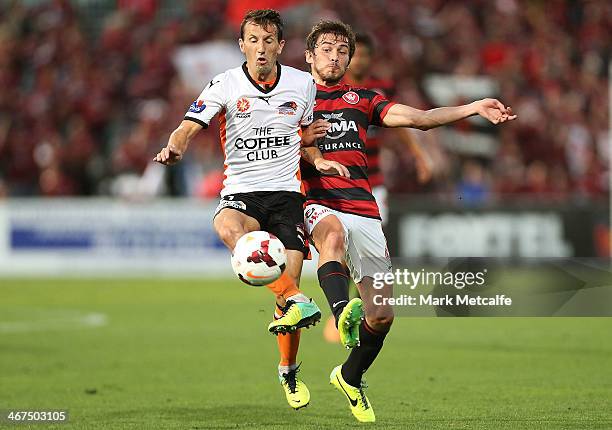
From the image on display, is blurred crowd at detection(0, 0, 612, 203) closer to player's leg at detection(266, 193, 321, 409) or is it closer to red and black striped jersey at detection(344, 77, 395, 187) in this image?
red and black striped jersey at detection(344, 77, 395, 187)

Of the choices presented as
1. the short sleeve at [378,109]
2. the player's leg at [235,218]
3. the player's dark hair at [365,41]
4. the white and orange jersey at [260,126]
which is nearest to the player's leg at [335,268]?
the white and orange jersey at [260,126]

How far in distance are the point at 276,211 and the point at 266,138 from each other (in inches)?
19.5

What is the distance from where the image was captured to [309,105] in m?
8.09

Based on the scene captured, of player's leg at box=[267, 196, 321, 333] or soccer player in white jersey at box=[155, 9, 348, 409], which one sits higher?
soccer player in white jersey at box=[155, 9, 348, 409]

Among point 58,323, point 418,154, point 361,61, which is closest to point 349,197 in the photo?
A: point 361,61

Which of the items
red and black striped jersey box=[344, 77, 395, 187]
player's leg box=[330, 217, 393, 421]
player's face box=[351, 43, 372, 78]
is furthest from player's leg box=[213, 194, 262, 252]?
red and black striped jersey box=[344, 77, 395, 187]

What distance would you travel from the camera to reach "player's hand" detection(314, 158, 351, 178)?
778 centimetres

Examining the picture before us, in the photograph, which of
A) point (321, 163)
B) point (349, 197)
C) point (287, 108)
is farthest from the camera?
point (349, 197)

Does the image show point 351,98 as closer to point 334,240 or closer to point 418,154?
point 334,240

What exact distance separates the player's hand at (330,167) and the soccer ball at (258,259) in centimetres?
68

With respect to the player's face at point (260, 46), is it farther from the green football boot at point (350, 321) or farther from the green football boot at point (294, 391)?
the green football boot at point (294, 391)

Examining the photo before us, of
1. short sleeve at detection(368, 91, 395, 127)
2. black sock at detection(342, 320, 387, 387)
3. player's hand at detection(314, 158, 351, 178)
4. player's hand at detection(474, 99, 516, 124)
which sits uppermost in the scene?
player's hand at detection(474, 99, 516, 124)

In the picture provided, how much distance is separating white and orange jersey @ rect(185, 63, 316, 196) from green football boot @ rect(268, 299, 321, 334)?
0.94 metres

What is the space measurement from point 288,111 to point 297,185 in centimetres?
52
